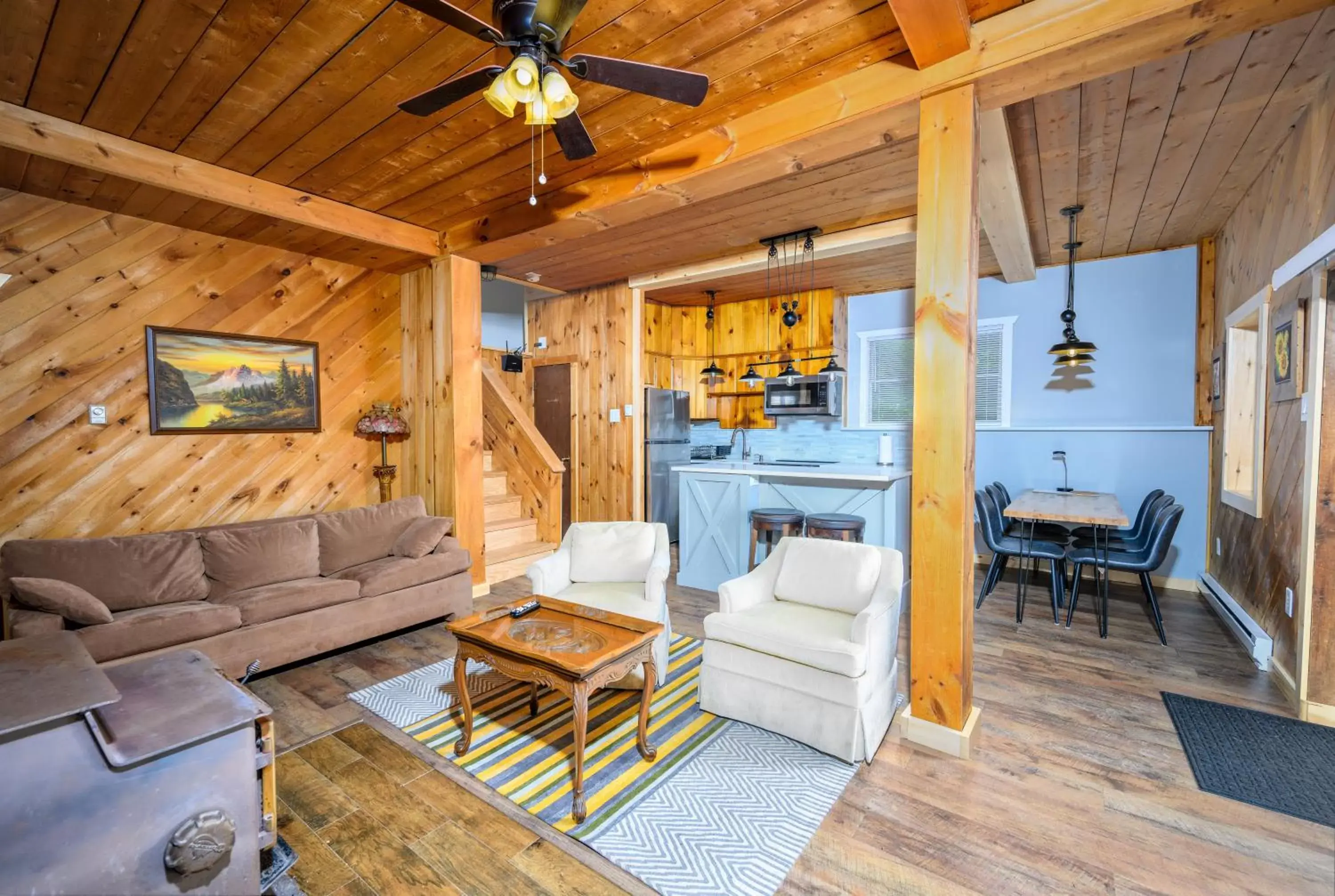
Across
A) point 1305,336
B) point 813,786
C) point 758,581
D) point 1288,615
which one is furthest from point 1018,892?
point 1305,336

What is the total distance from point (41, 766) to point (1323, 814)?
373 cm

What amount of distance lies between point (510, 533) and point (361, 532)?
1.53 m

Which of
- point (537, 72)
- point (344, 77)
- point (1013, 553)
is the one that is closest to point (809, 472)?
point (1013, 553)

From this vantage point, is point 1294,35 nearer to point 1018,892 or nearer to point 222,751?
point 1018,892

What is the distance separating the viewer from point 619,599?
9.69ft

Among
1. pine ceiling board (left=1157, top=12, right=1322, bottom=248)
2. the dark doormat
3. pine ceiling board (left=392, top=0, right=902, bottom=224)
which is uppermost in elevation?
pine ceiling board (left=392, top=0, right=902, bottom=224)

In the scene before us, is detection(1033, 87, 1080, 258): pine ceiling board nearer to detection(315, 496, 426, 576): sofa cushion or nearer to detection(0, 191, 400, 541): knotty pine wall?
detection(315, 496, 426, 576): sofa cushion

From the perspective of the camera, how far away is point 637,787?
2127mm

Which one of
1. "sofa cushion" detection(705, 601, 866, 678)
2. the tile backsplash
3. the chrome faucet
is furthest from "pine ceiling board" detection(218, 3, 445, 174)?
the chrome faucet

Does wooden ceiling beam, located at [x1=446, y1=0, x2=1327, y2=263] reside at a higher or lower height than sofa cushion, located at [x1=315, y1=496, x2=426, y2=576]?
higher

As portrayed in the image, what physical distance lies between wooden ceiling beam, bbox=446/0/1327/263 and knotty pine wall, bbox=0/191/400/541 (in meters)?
1.88

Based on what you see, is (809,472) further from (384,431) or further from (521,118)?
(384,431)

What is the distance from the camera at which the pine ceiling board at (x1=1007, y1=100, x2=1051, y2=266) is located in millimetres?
2707

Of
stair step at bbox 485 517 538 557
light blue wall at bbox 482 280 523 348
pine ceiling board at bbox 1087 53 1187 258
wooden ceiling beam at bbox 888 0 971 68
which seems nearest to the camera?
wooden ceiling beam at bbox 888 0 971 68
